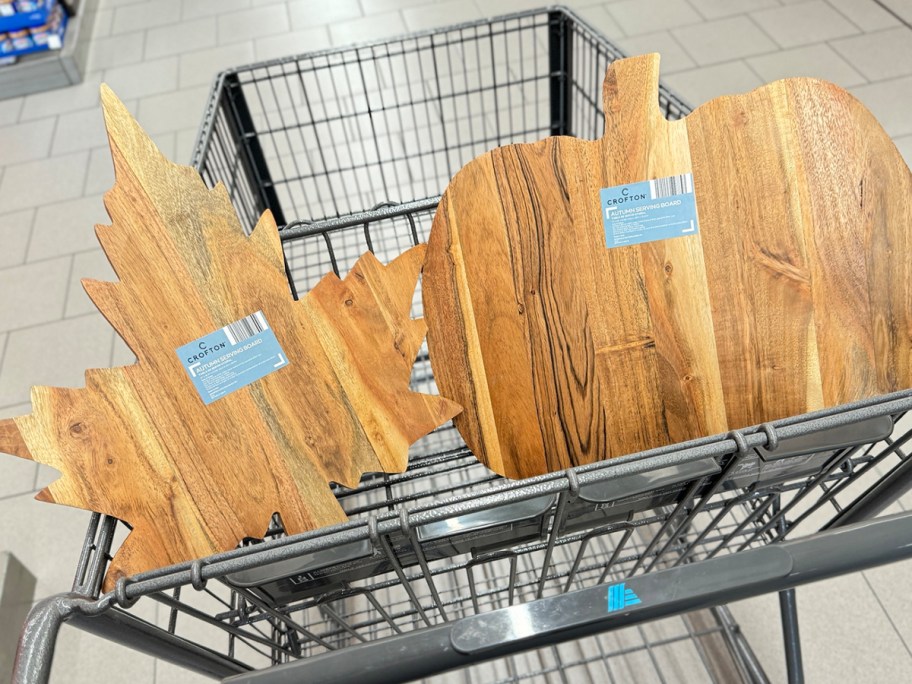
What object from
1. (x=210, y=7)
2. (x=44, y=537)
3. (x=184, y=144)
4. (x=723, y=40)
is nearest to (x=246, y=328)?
(x=44, y=537)

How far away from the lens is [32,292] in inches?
93.0

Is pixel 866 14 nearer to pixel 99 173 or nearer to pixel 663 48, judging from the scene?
pixel 663 48

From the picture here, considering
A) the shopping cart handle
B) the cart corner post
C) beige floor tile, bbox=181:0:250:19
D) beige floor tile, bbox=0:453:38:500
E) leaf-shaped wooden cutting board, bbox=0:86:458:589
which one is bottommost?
the shopping cart handle

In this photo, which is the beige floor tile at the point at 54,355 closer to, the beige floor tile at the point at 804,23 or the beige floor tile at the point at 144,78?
the beige floor tile at the point at 144,78

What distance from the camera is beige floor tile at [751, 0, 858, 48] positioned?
2877 mm

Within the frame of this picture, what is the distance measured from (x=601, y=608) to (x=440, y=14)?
11.5 ft

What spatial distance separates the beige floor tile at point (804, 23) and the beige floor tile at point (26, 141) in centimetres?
331

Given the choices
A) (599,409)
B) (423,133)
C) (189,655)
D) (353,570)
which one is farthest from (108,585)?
(423,133)

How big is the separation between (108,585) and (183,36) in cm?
354

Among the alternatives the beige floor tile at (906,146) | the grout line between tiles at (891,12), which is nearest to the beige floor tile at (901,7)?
the grout line between tiles at (891,12)

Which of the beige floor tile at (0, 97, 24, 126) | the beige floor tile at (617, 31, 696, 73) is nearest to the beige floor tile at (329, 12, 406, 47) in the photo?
the beige floor tile at (617, 31, 696, 73)

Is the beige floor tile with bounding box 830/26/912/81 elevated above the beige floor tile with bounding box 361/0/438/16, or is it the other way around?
the beige floor tile with bounding box 361/0/438/16

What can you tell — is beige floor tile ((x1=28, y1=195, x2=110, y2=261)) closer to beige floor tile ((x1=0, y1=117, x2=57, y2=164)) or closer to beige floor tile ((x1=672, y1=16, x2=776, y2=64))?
beige floor tile ((x1=0, y1=117, x2=57, y2=164))

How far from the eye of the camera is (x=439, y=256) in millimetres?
853
